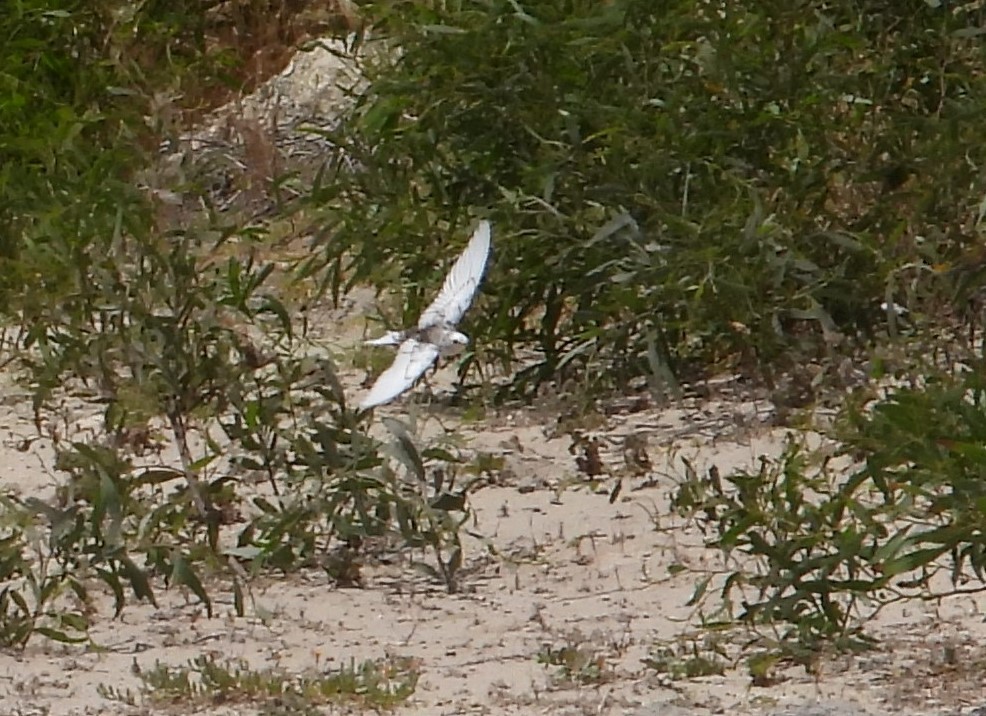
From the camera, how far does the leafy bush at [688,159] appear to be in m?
4.58

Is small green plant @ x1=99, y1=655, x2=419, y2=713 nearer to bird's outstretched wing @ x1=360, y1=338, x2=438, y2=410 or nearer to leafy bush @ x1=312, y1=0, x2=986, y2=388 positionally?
bird's outstretched wing @ x1=360, y1=338, x2=438, y2=410

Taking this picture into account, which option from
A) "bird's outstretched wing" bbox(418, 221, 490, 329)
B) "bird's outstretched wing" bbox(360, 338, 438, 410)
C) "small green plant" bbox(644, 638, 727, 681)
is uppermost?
"bird's outstretched wing" bbox(418, 221, 490, 329)

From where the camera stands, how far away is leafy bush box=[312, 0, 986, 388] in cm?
458

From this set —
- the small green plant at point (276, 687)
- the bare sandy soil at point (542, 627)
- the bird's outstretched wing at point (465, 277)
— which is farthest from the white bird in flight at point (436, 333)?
the small green plant at point (276, 687)

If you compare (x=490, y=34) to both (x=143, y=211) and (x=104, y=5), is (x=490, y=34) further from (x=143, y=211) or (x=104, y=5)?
(x=104, y=5)

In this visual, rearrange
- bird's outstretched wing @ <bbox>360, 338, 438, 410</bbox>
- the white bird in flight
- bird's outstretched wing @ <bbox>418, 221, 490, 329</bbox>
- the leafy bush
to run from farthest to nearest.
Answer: the leafy bush < bird's outstretched wing @ <bbox>418, 221, 490, 329</bbox> < the white bird in flight < bird's outstretched wing @ <bbox>360, 338, 438, 410</bbox>

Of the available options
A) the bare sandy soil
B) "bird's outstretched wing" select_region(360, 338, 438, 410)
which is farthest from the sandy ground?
"bird's outstretched wing" select_region(360, 338, 438, 410)

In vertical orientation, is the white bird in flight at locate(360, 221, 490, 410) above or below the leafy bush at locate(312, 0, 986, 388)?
below

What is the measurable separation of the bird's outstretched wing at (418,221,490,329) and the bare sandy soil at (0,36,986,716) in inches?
16.1

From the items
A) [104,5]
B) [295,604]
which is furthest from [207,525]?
[104,5]

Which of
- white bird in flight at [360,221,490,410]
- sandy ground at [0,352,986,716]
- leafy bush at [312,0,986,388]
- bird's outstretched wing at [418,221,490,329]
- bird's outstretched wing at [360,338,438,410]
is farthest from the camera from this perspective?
leafy bush at [312,0,986,388]

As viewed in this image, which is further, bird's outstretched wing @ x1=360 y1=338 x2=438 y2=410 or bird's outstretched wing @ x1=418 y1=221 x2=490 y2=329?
bird's outstretched wing @ x1=418 y1=221 x2=490 y2=329

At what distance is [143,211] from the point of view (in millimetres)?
4230

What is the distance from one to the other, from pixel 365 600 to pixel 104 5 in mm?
3322
